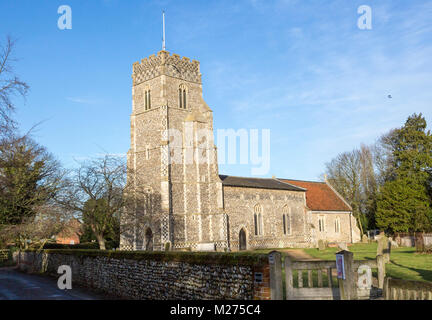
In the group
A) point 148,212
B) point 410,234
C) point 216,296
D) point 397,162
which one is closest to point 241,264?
point 216,296

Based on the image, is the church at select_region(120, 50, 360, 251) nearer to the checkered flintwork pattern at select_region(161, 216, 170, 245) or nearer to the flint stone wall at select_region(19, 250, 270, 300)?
the checkered flintwork pattern at select_region(161, 216, 170, 245)

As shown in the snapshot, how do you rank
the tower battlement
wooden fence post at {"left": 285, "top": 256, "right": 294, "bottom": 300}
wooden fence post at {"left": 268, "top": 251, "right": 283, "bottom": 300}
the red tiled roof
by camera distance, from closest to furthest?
1. wooden fence post at {"left": 268, "top": 251, "right": 283, "bottom": 300}
2. wooden fence post at {"left": 285, "top": 256, "right": 294, "bottom": 300}
3. the tower battlement
4. the red tiled roof

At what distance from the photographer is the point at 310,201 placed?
4406cm

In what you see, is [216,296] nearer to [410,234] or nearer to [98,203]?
[98,203]

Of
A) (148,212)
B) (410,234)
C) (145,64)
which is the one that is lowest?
(410,234)

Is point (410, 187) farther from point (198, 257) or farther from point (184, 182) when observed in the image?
point (198, 257)

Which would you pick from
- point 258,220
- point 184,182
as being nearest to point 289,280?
point 184,182

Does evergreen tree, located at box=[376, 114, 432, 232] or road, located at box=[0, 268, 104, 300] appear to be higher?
evergreen tree, located at box=[376, 114, 432, 232]

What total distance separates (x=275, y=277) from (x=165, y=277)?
16.4ft

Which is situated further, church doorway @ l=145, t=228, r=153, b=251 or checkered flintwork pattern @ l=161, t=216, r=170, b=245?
church doorway @ l=145, t=228, r=153, b=251

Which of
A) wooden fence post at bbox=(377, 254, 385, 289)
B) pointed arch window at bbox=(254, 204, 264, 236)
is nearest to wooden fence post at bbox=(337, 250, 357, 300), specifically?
wooden fence post at bbox=(377, 254, 385, 289)

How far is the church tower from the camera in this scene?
31.8 meters

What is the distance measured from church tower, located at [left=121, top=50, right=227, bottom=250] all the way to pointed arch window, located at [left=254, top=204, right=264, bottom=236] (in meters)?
4.97
